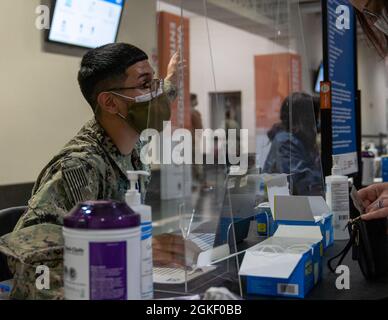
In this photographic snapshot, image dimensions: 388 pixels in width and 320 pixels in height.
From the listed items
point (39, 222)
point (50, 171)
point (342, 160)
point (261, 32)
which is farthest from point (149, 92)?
point (342, 160)

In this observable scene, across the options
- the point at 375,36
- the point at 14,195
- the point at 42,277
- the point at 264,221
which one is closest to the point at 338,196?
the point at 264,221

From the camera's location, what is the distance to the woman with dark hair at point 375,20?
4.35 feet

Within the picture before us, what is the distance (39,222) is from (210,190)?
1.41 feet

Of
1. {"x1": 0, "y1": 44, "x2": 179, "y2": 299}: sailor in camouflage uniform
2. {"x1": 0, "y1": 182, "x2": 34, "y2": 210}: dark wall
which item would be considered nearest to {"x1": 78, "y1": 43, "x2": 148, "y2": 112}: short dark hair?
{"x1": 0, "y1": 44, "x2": 179, "y2": 299}: sailor in camouflage uniform

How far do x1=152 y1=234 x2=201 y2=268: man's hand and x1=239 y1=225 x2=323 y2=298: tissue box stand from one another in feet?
0.36

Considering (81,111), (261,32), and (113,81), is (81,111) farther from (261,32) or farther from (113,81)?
(113,81)

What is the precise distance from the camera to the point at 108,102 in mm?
1482

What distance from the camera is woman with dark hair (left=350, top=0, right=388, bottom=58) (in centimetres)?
133

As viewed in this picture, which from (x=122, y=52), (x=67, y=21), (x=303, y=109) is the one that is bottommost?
(x=303, y=109)

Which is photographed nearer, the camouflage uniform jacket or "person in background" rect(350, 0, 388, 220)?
the camouflage uniform jacket

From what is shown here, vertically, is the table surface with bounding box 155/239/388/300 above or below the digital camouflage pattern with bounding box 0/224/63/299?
below

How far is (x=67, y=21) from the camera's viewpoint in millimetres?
3289

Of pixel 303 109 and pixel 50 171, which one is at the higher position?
pixel 303 109

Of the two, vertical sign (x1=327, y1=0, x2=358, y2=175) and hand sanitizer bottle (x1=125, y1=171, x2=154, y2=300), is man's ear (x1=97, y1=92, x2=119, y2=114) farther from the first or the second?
vertical sign (x1=327, y1=0, x2=358, y2=175)
